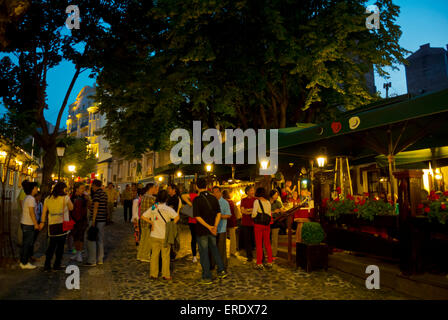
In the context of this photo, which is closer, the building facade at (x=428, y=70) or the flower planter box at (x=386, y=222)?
the flower planter box at (x=386, y=222)

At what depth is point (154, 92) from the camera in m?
13.6

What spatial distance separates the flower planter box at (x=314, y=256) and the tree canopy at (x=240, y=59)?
6911 mm

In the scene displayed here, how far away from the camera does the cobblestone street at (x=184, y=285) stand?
5.37 m

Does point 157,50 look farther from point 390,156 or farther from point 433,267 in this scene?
point 433,267

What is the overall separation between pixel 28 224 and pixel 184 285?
3.86m

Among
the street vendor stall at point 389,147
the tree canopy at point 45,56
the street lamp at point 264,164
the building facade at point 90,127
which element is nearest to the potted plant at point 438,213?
the street vendor stall at point 389,147

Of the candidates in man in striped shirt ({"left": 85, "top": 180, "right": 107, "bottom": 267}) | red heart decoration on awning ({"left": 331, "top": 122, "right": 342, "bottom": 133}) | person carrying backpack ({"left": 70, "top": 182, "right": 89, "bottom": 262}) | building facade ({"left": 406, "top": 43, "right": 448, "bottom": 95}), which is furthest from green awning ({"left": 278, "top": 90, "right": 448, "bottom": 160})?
building facade ({"left": 406, "top": 43, "right": 448, "bottom": 95})

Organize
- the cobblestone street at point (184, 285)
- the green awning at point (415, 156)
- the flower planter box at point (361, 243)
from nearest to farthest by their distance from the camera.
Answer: the cobblestone street at point (184, 285), the flower planter box at point (361, 243), the green awning at point (415, 156)

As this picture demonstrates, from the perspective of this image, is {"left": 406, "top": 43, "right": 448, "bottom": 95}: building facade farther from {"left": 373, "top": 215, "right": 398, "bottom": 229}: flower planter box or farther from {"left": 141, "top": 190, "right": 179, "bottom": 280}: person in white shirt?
{"left": 141, "top": 190, "right": 179, "bottom": 280}: person in white shirt

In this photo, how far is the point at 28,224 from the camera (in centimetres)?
719

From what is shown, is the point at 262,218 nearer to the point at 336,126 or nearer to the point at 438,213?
the point at 336,126

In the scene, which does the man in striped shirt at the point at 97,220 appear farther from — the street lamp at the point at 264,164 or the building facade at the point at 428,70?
the building facade at the point at 428,70

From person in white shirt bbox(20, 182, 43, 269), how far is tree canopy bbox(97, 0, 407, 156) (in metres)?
6.83

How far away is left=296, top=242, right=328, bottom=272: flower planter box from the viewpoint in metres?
6.96
